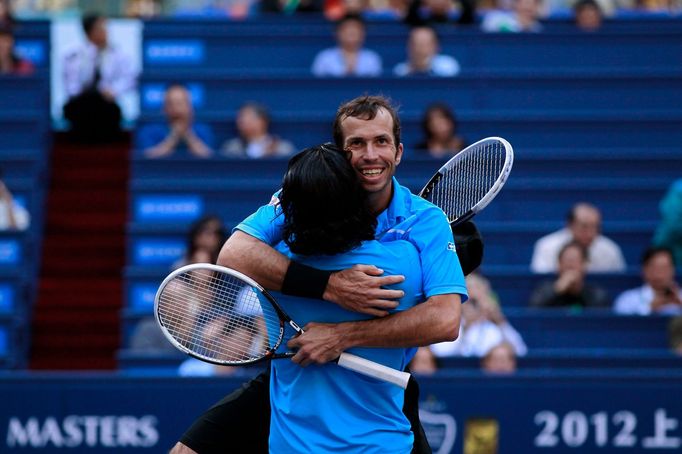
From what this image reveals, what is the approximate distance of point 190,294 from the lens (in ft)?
13.1

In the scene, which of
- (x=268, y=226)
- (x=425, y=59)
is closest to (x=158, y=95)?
(x=425, y=59)

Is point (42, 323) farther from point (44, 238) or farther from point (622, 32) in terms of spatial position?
point (622, 32)

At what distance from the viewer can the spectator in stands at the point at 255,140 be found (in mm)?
9383

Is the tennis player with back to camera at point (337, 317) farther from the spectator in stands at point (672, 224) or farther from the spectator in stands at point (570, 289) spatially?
the spectator in stands at point (672, 224)

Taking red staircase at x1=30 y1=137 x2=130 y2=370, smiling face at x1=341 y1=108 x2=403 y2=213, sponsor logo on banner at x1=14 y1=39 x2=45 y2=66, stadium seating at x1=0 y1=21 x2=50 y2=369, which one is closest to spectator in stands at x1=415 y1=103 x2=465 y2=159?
red staircase at x1=30 y1=137 x2=130 y2=370

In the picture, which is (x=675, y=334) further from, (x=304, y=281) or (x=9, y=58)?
(x=9, y=58)

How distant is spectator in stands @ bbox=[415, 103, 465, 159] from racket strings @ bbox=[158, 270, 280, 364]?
530 cm

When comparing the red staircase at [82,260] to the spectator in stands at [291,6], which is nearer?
the red staircase at [82,260]

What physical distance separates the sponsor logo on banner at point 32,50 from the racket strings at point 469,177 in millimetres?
7204

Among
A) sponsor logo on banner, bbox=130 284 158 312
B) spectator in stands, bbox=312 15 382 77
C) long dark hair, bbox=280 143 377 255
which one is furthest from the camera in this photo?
spectator in stands, bbox=312 15 382 77

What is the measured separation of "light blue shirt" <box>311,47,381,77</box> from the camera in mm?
10133

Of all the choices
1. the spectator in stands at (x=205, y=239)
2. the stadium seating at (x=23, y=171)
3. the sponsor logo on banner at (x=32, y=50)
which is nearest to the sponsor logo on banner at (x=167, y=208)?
the stadium seating at (x=23, y=171)

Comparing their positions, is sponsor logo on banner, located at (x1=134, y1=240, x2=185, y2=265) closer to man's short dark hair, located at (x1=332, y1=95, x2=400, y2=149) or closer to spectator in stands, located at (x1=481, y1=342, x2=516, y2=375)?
spectator in stands, located at (x1=481, y1=342, x2=516, y2=375)

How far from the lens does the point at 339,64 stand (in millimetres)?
10148
